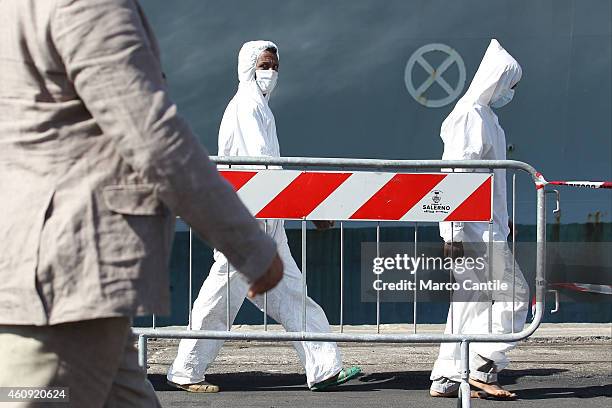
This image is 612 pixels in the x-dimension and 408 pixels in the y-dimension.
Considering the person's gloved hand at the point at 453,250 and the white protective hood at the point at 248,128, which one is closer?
the person's gloved hand at the point at 453,250

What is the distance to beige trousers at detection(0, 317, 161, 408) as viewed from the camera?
2424mm

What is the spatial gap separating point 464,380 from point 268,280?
3158 millimetres

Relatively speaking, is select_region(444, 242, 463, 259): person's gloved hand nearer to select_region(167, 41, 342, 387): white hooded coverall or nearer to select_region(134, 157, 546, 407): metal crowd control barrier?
select_region(134, 157, 546, 407): metal crowd control barrier

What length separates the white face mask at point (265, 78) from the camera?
6.95m

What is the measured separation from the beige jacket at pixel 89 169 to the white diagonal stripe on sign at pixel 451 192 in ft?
10.8

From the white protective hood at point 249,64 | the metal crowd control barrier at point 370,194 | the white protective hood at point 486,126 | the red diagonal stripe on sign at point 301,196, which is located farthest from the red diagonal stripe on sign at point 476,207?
the white protective hood at point 249,64

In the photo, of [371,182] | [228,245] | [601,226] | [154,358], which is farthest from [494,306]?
[601,226]

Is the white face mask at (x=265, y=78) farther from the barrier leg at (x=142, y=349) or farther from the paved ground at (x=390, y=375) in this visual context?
the barrier leg at (x=142, y=349)

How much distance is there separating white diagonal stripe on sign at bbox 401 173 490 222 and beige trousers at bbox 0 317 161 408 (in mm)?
3279

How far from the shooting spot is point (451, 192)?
5.66 m

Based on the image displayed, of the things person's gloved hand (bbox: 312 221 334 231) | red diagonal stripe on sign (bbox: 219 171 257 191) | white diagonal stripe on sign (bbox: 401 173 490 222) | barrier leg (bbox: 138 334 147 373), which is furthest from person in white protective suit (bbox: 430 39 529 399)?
barrier leg (bbox: 138 334 147 373)

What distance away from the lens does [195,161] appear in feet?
7.79

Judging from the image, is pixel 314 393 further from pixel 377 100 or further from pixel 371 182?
pixel 377 100

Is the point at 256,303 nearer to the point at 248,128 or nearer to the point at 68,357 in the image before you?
the point at 248,128
